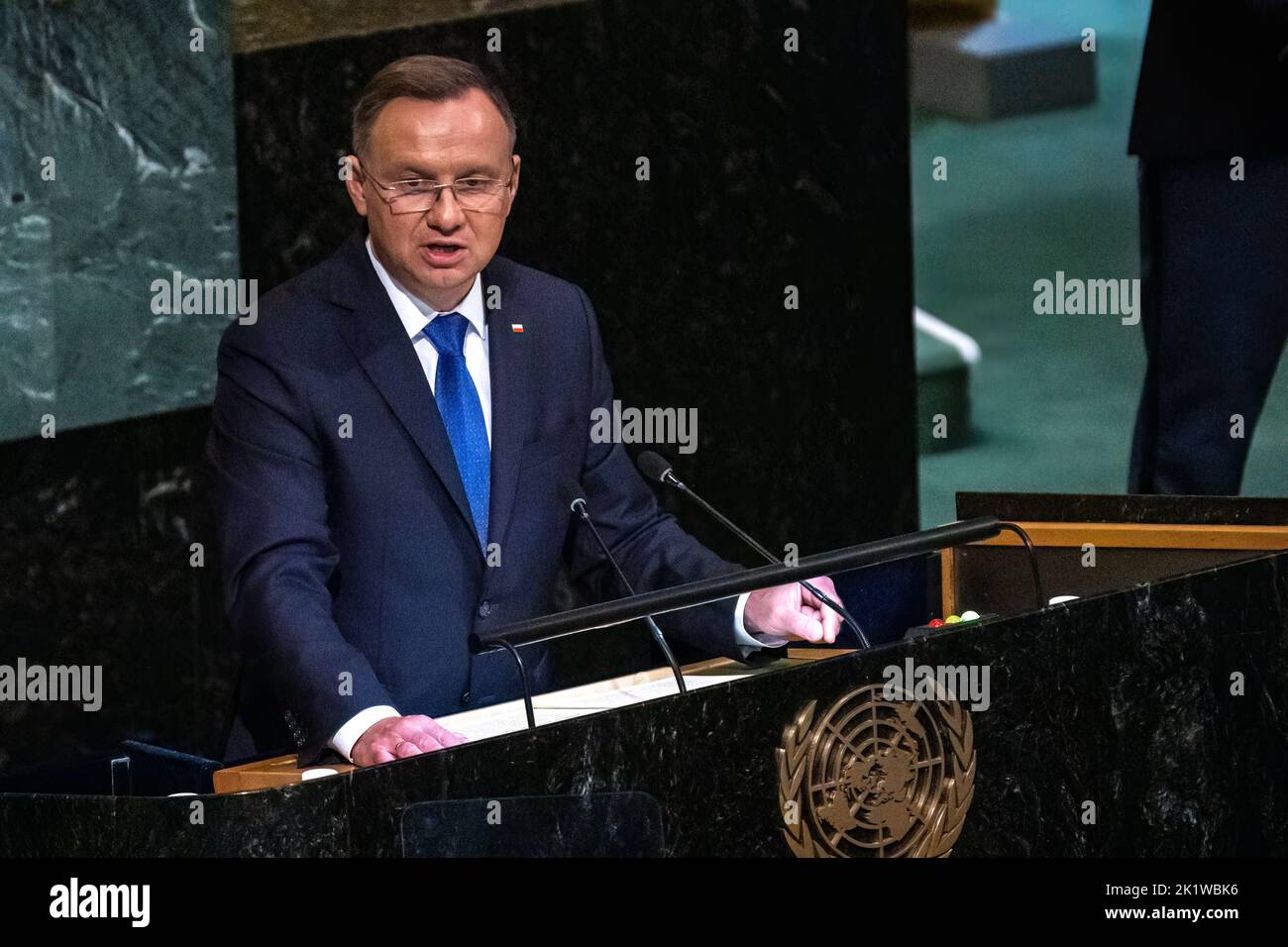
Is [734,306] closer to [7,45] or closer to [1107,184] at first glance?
[1107,184]

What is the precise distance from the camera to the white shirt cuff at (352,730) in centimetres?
295

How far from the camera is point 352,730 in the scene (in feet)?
9.72

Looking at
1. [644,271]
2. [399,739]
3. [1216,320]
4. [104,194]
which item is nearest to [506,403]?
[399,739]

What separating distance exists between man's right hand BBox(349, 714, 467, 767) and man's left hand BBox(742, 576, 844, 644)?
1.99 feet

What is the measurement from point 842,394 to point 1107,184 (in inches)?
34.0

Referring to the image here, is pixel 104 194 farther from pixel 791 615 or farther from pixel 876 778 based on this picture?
pixel 876 778

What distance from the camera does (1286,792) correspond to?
3322 mm

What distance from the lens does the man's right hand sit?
2758mm

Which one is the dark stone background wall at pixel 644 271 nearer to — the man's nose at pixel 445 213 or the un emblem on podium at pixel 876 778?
the man's nose at pixel 445 213

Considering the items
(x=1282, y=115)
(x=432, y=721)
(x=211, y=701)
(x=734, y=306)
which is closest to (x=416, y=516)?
(x=432, y=721)

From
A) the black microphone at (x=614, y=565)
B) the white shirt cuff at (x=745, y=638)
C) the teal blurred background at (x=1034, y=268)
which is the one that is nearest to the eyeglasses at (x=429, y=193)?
the black microphone at (x=614, y=565)

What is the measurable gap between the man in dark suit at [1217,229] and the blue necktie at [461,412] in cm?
190

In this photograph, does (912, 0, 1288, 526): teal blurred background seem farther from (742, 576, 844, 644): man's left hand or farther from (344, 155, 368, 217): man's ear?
(742, 576, 844, 644): man's left hand

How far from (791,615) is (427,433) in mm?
682
